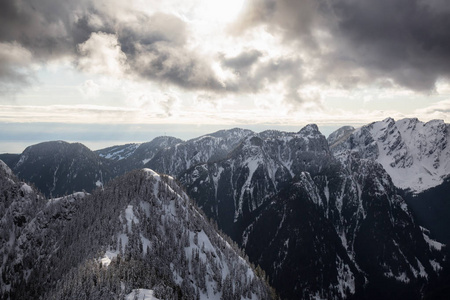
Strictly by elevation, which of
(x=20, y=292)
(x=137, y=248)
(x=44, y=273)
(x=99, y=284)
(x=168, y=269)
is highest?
(x=99, y=284)

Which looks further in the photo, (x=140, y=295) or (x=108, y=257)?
(x=108, y=257)

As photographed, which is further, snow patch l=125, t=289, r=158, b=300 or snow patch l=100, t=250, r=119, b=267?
snow patch l=100, t=250, r=119, b=267

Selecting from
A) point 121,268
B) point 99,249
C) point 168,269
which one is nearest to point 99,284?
point 121,268

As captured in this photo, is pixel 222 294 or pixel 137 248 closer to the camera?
pixel 137 248

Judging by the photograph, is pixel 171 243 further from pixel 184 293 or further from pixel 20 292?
pixel 20 292

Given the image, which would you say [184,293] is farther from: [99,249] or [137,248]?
[99,249]

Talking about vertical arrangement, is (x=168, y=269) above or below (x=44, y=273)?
above

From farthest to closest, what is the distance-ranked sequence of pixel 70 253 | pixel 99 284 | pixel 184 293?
pixel 70 253
pixel 184 293
pixel 99 284

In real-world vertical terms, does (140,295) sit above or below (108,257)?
above

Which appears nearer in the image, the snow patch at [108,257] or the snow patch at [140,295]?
the snow patch at [140,295]

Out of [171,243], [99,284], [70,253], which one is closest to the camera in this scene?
[99,284]
